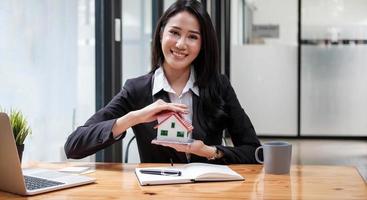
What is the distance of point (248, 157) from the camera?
5.41 ft

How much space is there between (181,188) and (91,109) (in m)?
1.40

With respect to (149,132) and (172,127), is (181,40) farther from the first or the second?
(172,127)

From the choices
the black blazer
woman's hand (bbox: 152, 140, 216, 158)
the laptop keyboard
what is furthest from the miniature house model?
the laptop keyboard

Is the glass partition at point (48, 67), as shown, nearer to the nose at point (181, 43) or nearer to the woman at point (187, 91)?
the woman at point (187, 91)

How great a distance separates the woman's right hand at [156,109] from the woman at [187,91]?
8.9 inches

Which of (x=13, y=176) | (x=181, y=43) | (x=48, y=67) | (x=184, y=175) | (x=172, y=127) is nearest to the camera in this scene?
(x=13, y=176)

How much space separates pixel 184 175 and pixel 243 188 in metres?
0.18

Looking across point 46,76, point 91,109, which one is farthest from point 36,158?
point 91,109

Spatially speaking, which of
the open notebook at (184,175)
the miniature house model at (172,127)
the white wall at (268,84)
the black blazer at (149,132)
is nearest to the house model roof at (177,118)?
the miniature house model at (172,127)

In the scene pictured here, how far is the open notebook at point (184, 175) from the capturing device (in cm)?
121

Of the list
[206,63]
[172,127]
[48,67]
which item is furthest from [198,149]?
[48,67]

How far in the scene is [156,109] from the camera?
4.76 ft

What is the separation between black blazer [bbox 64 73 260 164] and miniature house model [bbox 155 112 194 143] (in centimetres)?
24

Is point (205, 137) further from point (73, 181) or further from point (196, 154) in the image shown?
point (73, 181)
